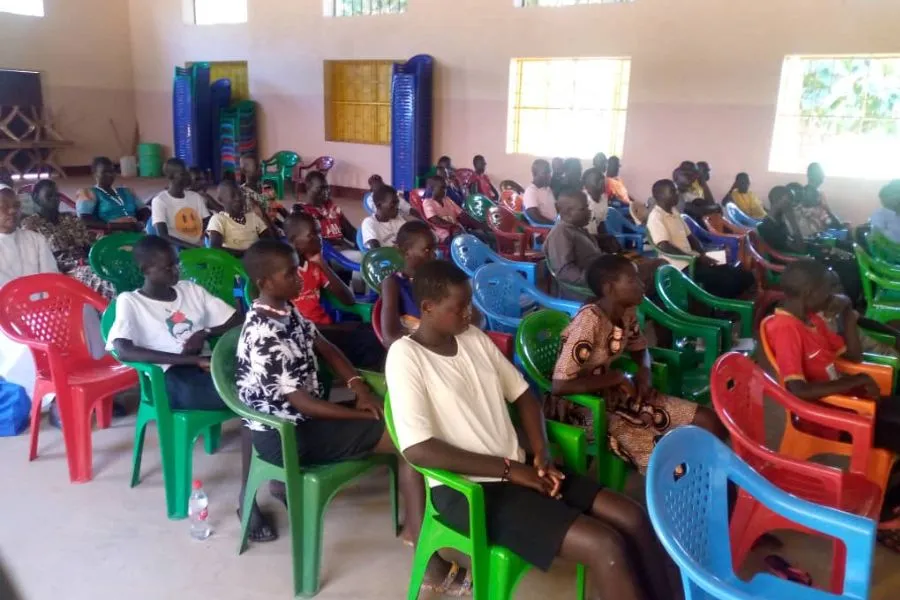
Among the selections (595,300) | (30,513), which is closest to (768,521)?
(595,300)

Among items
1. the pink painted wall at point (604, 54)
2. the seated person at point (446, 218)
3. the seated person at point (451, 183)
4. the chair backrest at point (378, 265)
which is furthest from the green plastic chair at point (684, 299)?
the pink painted wall at point (604, 54)

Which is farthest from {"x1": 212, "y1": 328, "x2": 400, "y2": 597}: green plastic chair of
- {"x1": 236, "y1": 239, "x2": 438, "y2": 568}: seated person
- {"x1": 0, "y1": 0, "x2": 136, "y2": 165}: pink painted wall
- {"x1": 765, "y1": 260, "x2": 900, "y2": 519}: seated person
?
{"x1": 0, "y1": 0, "x2": 136, "y2": 165}: pink painted wall

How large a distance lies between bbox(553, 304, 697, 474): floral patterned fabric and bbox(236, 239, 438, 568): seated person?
2.09ft

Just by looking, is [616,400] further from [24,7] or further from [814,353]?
[24,7]

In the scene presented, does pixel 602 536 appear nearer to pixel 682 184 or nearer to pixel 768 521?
pixel 768 521

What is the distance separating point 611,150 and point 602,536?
832cm

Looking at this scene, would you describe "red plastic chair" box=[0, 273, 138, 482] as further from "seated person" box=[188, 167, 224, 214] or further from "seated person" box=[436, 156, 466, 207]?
"seated person" box=[436, 156, 466, 207]

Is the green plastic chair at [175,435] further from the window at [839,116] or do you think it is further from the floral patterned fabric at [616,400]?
the window at [839,116]

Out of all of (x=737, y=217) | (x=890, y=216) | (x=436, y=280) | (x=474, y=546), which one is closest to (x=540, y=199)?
(x=737, y=217)

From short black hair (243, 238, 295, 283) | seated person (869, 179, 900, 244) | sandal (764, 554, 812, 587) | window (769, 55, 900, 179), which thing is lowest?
sandal (764, 554, 812, 587)

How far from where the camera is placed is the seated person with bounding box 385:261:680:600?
1693 millimetres

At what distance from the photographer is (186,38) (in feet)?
43.9

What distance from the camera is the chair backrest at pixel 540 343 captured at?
2.51 m

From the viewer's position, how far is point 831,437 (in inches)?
94.9
